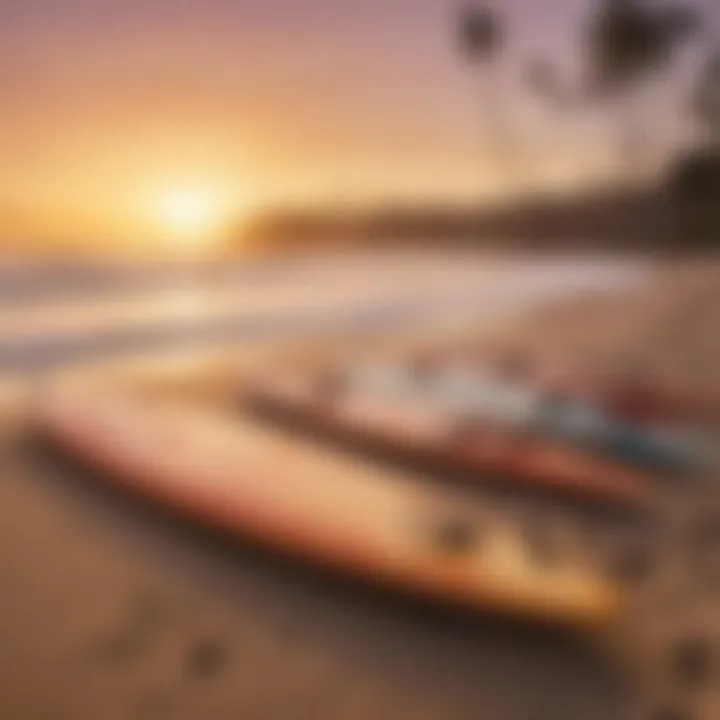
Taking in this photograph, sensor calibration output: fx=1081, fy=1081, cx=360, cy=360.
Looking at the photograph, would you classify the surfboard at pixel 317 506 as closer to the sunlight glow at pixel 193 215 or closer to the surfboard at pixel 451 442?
the surfboard at pixel 451 442

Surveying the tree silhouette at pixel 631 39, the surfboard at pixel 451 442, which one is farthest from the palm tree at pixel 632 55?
the surfboard at pixel 451 442

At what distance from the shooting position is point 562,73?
1002 mm

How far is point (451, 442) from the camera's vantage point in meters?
0.84

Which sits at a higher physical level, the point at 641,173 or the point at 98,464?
the point at 641,173

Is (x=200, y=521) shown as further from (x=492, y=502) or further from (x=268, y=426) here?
(x=492, y=502)

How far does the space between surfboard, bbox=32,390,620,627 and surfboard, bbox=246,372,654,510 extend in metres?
0.03

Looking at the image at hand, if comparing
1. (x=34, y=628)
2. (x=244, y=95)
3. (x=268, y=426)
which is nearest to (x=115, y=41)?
(x=244, y=95)

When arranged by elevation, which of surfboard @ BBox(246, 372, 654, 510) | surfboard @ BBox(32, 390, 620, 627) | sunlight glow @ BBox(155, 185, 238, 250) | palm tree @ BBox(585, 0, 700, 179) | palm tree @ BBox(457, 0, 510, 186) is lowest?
surfboard @ BBox(32, 390, 620, 627)

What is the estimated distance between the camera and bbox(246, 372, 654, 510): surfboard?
818mm

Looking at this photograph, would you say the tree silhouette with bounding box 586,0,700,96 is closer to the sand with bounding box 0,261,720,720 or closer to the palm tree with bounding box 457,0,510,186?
the palm tree with bounding box 457,0,510,186

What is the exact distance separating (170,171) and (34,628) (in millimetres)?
388

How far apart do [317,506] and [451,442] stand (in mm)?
124

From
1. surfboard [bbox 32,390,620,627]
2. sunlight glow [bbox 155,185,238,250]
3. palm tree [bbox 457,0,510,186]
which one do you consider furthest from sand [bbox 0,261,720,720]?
palm tree [bbox 457,0,510,186]

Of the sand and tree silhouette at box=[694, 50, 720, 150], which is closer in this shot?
the sand
